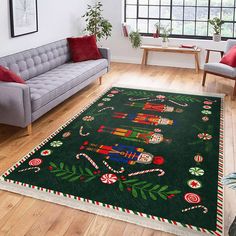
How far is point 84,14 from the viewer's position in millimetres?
7145

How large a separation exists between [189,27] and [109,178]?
517 cm

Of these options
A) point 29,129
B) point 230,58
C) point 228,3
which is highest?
point 228,3

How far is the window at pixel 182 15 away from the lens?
23.4ft

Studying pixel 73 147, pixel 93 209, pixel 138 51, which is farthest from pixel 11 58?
pixel 138 51

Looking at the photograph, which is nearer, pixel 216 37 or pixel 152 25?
pixel 216 37

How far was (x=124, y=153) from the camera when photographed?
362 centimetres

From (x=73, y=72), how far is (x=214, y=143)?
232cm

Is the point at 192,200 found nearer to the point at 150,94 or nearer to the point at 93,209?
the point at 93,209

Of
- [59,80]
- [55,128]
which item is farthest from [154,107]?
[55,128]

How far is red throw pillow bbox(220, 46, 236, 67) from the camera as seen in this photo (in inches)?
219

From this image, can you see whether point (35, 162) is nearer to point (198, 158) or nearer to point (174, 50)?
point (198, 158)

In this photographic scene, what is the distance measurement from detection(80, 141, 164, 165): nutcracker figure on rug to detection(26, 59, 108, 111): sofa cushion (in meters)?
0.82

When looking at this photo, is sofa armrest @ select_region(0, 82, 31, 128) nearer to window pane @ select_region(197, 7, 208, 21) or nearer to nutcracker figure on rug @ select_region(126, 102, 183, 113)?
nutcracker figure on rug @ select_region(126, 102, 183, 113)

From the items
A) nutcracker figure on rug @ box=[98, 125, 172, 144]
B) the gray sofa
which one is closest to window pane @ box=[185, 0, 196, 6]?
the gray sofa
